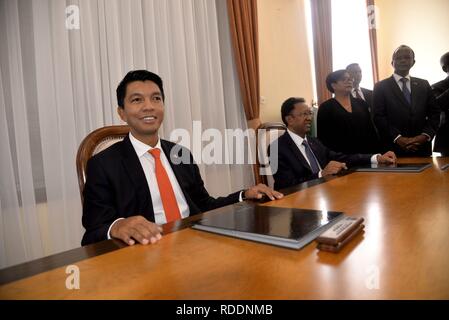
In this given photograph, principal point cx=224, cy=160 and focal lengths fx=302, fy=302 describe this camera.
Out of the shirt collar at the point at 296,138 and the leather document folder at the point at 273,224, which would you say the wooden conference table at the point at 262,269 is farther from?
the shirt collar at the point at 296,138

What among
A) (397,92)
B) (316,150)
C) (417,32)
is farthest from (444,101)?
(417,32)

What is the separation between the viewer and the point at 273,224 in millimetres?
942

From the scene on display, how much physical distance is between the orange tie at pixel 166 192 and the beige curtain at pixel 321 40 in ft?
13.5

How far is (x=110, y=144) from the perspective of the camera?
1.65 metres

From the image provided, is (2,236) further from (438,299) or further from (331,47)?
(331,47)

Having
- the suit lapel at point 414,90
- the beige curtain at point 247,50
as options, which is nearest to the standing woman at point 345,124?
the suit lapel at point 414,90

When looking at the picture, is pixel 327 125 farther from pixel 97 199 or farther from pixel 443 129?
pixel 97 199

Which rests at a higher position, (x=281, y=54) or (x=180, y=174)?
(x=281, y=54)

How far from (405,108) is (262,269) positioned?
292 centimetres

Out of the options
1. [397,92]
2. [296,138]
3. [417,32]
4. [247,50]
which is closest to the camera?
[296,138]

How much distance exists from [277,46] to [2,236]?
154 inches

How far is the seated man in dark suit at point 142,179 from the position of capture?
129 cm

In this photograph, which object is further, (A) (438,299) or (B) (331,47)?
(B) (331,47)
